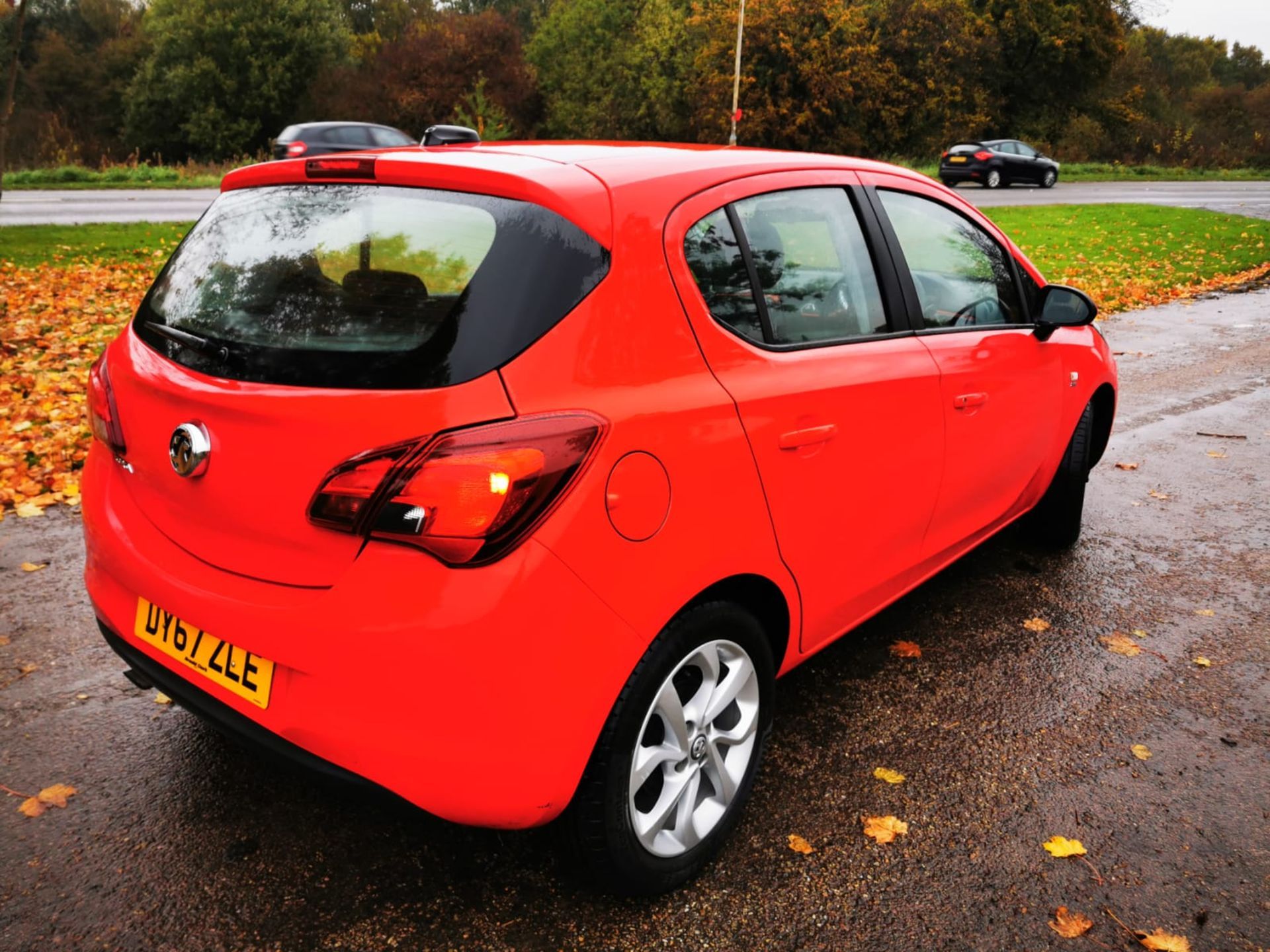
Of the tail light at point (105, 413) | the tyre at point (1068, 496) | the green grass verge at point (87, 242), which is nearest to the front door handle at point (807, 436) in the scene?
the tail light at point (105, 413)

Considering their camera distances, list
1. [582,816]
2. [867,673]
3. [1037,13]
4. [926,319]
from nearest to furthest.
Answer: [582,816]
[926,319]
[867,673]
[1037,13]

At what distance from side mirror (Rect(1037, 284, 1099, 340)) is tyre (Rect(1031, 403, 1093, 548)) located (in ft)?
2.16

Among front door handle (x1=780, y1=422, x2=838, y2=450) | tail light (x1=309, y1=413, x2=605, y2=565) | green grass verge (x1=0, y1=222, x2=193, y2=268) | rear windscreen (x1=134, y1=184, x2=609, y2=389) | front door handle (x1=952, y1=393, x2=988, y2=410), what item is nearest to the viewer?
tail light (x1=309, y1=413, x2=605, y2=565)

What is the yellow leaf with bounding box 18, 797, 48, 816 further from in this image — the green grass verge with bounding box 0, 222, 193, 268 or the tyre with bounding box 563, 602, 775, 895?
the green grass verge with bounding box 0, 222, 193, 268

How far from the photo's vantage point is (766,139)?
151 ft

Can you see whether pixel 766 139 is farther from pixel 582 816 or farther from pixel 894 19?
pixel 582 816

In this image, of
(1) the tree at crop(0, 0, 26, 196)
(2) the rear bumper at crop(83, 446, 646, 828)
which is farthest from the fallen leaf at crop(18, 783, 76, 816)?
(1) the tree at crop(0, 0, 26, 196)

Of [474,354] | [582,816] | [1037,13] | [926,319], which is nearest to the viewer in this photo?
[474,354]

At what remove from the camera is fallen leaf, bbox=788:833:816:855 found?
8.70 ft

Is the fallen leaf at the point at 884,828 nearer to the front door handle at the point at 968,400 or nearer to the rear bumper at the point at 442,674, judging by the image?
the rear bumper at the point at 442,674

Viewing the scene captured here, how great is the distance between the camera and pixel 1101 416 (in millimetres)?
4762

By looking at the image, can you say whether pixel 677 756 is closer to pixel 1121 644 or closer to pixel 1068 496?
pixel 1121 644

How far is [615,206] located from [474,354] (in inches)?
20.7

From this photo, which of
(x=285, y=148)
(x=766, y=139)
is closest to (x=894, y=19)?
(x=766, y=139)
